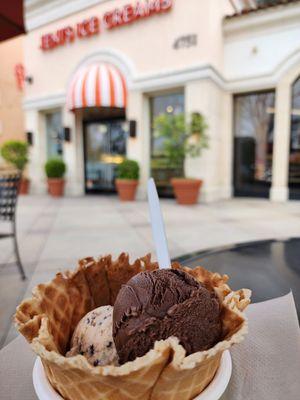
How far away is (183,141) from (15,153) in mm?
Result: 6716

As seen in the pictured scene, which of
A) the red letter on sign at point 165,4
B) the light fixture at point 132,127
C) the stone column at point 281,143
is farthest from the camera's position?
the light fixture at point 132,127

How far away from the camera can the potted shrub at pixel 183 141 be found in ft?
25.5

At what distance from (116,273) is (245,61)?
9479 millimetres

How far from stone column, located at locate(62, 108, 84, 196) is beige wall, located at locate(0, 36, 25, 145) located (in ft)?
15.0

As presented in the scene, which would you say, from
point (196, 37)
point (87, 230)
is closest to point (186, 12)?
point (196, 37)

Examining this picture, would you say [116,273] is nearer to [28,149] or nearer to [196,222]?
[196,222]

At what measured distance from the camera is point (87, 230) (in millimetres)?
5090

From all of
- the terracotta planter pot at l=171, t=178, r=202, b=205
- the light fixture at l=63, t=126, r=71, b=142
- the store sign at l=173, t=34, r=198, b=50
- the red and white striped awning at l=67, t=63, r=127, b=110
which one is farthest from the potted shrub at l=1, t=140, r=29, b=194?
the store sign at l=173, t=34, r=198, b=50

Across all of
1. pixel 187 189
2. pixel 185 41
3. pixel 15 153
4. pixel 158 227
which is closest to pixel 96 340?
pixel 158 227

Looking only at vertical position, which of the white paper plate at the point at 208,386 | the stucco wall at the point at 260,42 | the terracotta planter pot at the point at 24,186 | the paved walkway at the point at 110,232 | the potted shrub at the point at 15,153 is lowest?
the paved walkway at the point at 110,232

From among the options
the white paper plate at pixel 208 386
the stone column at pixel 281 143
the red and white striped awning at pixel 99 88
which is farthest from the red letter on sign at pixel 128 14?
the white paper plate at pixel 208 386

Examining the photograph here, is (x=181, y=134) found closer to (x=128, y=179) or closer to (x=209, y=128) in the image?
(x=209, y=128)

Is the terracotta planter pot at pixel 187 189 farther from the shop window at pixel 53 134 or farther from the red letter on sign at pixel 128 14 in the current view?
the shop window at pixel 53 134

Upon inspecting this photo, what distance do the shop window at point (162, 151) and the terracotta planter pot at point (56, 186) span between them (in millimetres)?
3505
